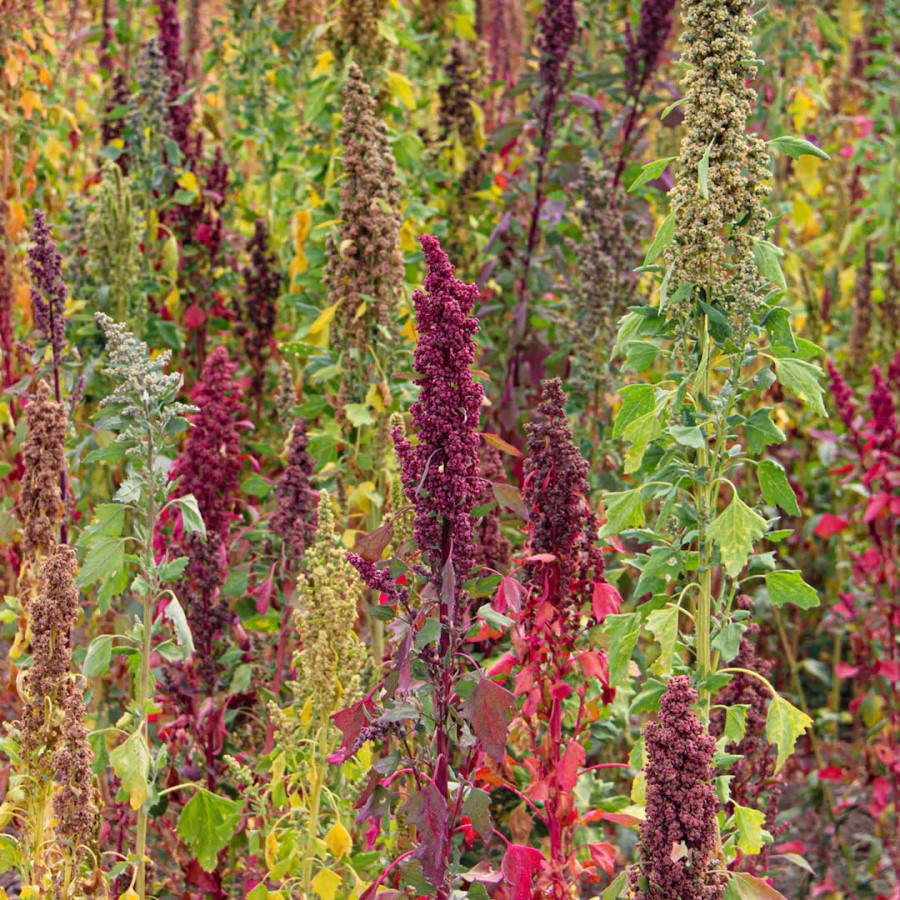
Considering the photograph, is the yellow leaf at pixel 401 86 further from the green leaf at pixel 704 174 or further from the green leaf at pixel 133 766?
the green leaf at pixel 133 766

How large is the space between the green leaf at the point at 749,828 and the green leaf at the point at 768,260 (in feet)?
2.78

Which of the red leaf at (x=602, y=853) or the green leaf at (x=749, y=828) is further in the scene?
the red leaf at (x=602, y=853)

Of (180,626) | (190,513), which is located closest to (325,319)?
(190,513)

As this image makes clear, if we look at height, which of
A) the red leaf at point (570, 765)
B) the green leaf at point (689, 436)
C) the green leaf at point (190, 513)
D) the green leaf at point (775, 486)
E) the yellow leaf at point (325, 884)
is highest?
the green leaf at point (689, 436)

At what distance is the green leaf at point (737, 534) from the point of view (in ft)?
6.53

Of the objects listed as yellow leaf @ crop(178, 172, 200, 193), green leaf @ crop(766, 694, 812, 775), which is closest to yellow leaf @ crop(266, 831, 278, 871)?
green leaf @ crop(766, 694, 812, 775)

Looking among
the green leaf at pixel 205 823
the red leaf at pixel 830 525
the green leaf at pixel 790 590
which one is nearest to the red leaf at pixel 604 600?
the green leaf at pixel 790 590

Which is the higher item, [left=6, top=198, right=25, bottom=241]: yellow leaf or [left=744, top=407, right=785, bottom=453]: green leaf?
[left=744, top=407, right=785, bottom=453]: green leaf

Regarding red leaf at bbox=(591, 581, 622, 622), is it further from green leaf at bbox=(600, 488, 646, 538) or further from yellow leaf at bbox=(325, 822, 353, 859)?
yellow leaf at bbox=(325, 822, 353, 859)

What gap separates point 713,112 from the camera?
2.05m

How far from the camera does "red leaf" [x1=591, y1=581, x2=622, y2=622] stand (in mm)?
2369

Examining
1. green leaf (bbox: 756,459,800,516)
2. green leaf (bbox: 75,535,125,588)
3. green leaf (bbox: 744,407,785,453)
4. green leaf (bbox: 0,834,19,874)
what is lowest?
green leaf (bbox: 0,834,19,874)

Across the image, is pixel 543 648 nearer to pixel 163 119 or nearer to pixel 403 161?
pixel 403 161

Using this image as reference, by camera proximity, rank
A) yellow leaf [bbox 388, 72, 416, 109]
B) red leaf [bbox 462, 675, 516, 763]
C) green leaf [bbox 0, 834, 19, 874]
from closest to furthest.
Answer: red leaf [bbox 462, 675, 516, 763] < green leaf [bbox 0, 834, 19, 874] < yellow leaf [bbox 388, 72, 416, 109]
